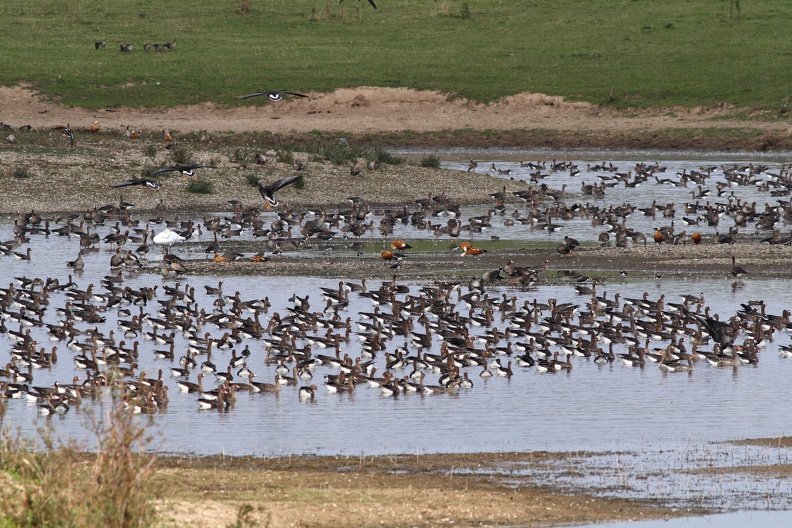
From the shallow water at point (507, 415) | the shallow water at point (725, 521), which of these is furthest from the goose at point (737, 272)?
the shallow water at point (725, 521)

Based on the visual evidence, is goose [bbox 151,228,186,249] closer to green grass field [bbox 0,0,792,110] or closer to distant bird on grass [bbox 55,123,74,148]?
distant bird on grass [bbox 55,123,74,148]

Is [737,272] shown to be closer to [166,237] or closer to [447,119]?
[166,237]

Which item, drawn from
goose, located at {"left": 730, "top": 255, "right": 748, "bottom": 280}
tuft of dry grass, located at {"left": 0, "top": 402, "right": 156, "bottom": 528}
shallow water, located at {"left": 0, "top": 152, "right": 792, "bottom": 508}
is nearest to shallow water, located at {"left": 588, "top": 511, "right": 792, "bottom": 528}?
shallow water, located at {"left": 0, "top": 152, "right": 792, "bottom": 508}

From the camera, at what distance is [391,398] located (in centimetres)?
2181

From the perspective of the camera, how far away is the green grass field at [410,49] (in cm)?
6569

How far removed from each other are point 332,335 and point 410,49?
50246mm

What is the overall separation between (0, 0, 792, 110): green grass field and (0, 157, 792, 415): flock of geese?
3407cm

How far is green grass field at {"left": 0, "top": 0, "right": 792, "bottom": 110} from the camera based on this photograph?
216 feet

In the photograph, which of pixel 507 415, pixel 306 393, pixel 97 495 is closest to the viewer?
pixel 97 495

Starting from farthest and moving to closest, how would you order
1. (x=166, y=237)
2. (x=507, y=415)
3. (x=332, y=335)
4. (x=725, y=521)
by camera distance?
(x=166, y=237) < (x=332, y=335) < (x=507, y=415) < (x=725, y=521)

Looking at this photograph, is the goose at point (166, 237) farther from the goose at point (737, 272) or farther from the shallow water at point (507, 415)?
the goose at point (737, 272)

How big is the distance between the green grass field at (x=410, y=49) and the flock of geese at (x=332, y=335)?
112 ft

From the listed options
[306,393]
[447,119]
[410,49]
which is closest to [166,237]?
[306,393]

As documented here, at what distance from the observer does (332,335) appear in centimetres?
2609
